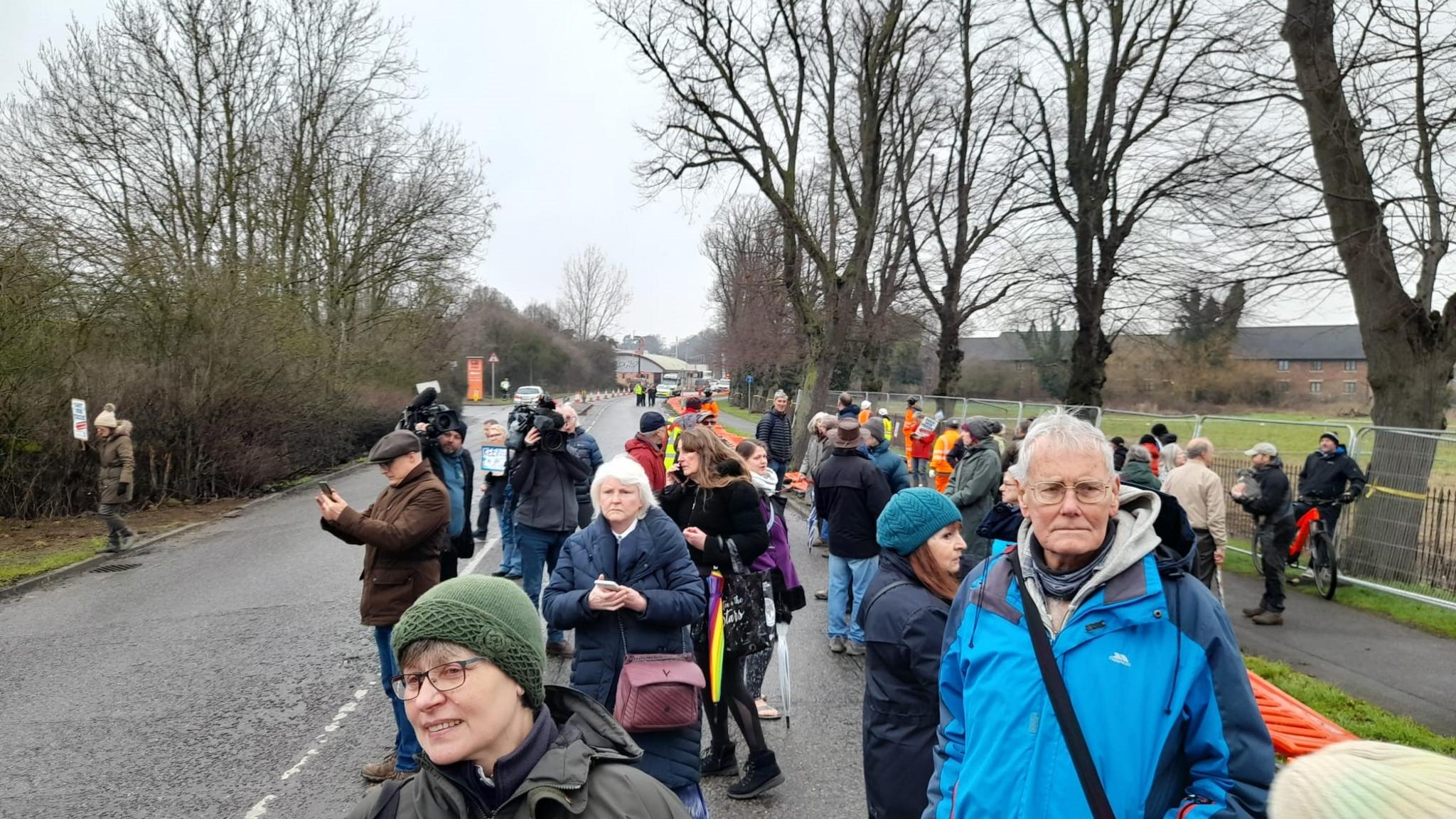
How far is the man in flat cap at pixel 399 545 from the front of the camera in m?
4.32

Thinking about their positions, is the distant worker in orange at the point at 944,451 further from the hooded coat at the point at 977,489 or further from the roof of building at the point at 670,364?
the roof of building at the point at 670,364

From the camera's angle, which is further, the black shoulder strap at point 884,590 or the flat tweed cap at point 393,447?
the flat tweed cap at point 393,447

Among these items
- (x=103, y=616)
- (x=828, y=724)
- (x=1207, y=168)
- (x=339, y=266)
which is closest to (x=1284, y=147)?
(x=1207, y=168)

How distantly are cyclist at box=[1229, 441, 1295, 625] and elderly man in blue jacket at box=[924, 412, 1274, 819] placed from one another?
282 inches

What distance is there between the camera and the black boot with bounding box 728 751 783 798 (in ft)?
14.3

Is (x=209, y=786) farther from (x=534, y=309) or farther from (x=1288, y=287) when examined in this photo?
(x=534, y=309)

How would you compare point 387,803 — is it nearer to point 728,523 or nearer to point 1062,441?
point 1062,441

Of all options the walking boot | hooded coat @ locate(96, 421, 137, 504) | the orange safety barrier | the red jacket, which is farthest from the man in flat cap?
hooded coat @ locate(96, 421, 137, 504)

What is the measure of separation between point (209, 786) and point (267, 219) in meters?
21.6

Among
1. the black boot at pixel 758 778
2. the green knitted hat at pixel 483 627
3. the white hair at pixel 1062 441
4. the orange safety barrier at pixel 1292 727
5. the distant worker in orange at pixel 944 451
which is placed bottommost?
the black boot at pixel 758 778

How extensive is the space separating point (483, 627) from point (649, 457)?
5835mm

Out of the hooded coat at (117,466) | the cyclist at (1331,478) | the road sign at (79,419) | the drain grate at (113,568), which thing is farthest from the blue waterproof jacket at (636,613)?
the road sign at (79,419)

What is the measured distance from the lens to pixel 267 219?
22.5 metres

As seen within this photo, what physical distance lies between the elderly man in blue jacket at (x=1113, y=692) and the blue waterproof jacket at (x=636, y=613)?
5.24 feet
